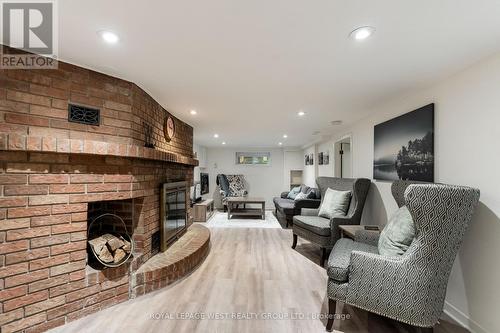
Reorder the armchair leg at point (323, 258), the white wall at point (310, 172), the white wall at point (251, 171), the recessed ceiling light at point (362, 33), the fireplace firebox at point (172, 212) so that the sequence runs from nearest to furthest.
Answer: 1. the recessed ceiling light at point (362, 33)
2. the fireplace firebox at point (172, 212)
3. the armchair leg at point (323, 258)
4. the white wall at point (310, 172)
5. the white wall at point (251, 171)

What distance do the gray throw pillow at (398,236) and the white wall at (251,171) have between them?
6.12 meters

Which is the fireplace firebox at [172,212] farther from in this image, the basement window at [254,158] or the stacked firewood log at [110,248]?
the basement window at [254,158]

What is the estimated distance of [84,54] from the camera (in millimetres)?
1759

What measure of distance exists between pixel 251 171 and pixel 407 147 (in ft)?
19.4

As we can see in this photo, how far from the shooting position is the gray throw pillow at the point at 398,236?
1.76m

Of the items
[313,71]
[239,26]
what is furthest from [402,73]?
[239,26]

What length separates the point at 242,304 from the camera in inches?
83.4

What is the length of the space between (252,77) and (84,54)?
1319 mm

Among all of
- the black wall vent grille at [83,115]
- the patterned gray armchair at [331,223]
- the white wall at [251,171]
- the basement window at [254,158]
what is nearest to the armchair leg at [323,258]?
the patterned gray armchair at [331,223]

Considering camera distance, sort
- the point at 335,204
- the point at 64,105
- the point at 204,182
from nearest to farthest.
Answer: the point at 64,105 → the point at 335,204 → the point at 204,182

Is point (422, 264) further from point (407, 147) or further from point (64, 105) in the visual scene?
point (64, 105)

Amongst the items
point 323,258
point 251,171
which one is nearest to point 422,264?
point 323,258

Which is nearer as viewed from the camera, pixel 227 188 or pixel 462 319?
pixel 462 319

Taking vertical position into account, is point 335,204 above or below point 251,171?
below
